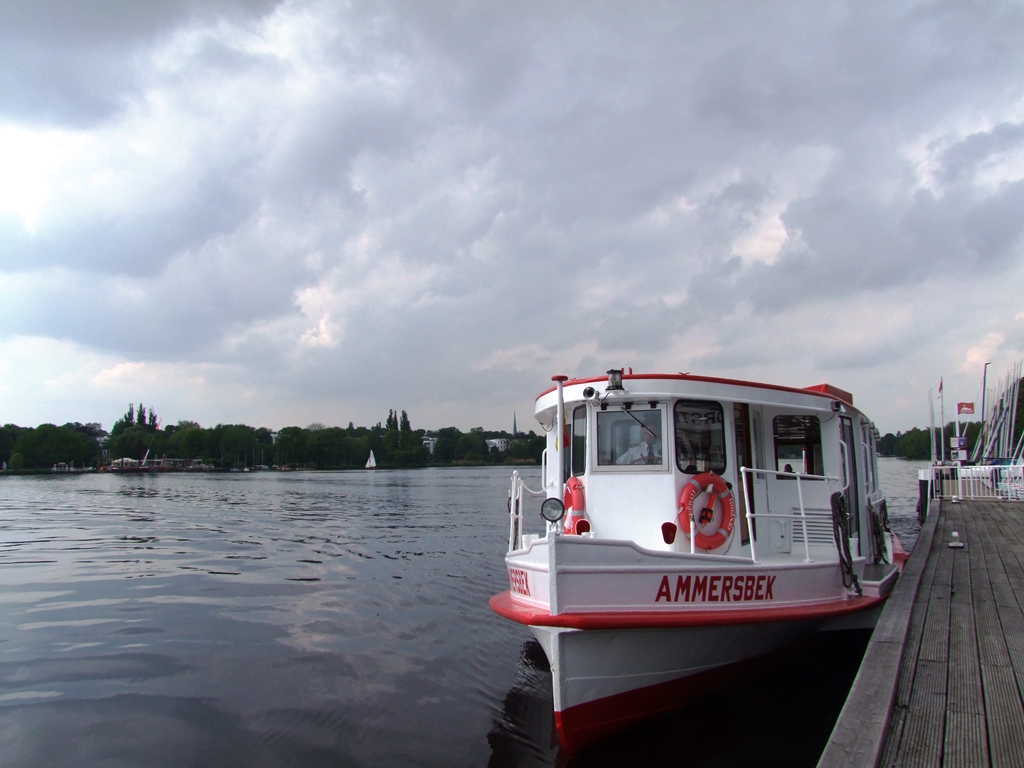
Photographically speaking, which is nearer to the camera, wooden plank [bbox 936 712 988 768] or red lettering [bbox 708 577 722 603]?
wooden plank [bbox 936 712 988 768]

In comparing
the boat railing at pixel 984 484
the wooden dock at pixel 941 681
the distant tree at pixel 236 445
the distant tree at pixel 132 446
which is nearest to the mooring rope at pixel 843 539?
the wooden dock at pixel 941 681

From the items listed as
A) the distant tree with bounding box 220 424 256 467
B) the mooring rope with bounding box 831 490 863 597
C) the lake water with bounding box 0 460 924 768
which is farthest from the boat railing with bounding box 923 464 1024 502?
the distant tree with bounding box 220 424 256 467

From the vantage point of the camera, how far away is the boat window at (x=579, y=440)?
7898mm

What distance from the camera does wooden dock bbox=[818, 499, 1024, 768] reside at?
3.62m

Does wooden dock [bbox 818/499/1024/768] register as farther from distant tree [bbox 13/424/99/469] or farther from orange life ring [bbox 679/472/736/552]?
distant tree [bbox 13/424/99/469]

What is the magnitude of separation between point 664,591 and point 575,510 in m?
1.79

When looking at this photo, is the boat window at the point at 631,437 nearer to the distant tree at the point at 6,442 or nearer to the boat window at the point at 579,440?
the boat window at the point at 579,440

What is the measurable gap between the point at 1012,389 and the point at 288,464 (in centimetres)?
10780

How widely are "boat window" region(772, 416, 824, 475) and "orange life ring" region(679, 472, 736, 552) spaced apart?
6.54ft

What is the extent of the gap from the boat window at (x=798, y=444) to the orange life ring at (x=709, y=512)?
199 centimetres

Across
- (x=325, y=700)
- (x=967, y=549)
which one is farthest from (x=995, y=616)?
(x=325, y=700)

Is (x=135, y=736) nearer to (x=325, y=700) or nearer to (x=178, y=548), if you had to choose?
(x=325, y=700)

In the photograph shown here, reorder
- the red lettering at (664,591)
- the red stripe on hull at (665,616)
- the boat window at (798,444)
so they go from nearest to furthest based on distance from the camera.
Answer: the red stripe on hull at (665,616)
the red lettering at (664,591)
the boat window at (798,444)

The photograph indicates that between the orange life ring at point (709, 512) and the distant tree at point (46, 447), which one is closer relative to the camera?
the orange life ring at point (709, 512)
